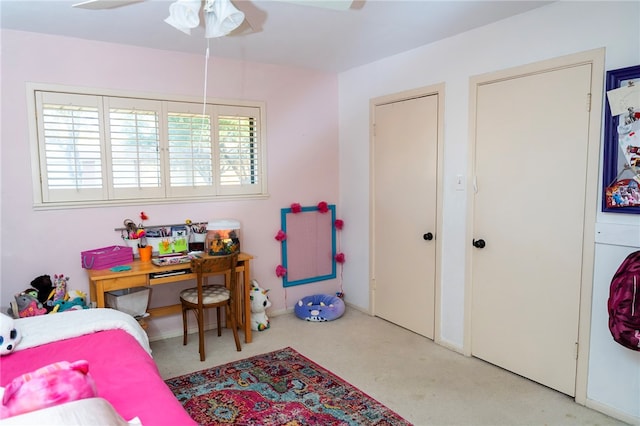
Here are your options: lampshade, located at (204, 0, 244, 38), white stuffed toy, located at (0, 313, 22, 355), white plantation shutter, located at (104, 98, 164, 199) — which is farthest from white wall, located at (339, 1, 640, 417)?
white stuffed toy, located at (0, 313, 22, 355)

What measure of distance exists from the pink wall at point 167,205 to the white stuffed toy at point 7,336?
4.04 ft

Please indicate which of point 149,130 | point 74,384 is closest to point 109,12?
point 149,130

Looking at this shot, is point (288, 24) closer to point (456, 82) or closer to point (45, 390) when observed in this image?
point (456, 82)

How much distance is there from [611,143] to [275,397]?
2504 mm

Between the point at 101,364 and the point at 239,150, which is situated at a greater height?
the point at 239,150

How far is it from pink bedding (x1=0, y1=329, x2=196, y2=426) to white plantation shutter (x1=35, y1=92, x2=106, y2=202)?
1.44m

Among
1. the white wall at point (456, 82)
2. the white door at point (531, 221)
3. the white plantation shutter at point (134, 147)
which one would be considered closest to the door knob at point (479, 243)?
the white door at point (531, 221)

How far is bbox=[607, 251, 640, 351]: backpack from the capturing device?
2088 mm

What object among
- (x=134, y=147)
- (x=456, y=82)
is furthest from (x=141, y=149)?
(x=456, y=82)

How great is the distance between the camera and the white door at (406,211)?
3473 millimetres

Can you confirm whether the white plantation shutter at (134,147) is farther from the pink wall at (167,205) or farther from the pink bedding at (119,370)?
the pink bedding at (119,370)

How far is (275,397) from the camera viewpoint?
2656mm

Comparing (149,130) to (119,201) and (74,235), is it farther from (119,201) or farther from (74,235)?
(74,235)

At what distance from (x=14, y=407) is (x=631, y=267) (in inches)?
107
